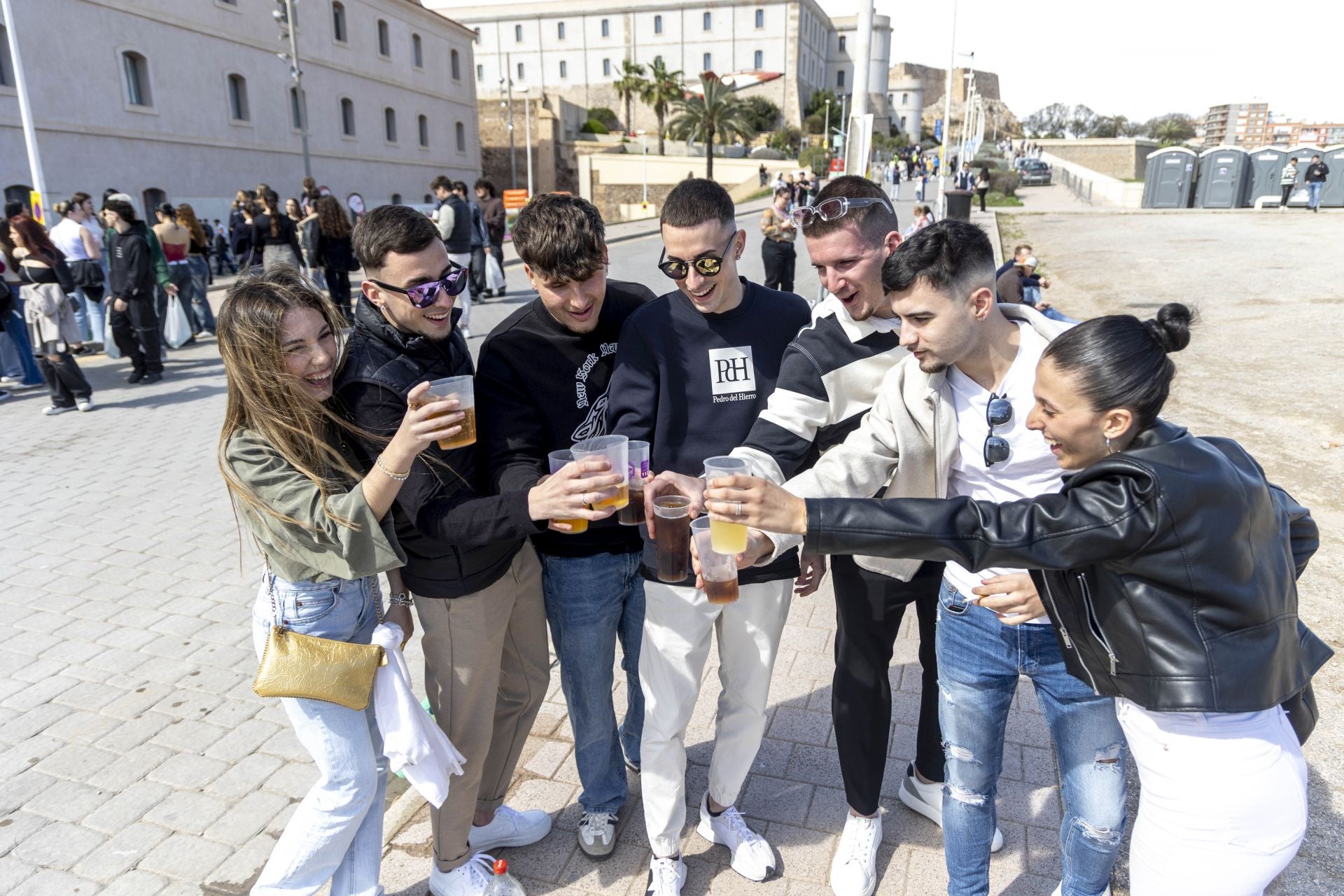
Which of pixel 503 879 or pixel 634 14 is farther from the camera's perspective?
pixel 634 14

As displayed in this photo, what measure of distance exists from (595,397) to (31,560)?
16.1ft

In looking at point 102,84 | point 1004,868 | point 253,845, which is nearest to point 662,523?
point 1004,868

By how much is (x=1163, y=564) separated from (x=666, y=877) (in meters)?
1.87

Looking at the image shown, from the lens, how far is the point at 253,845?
307cm

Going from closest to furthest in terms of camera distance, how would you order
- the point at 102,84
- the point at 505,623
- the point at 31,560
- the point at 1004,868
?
the point at 505,623 → the point at 1004,868 → the point at 31,560 → the point at 102,84

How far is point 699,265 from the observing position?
263 cm

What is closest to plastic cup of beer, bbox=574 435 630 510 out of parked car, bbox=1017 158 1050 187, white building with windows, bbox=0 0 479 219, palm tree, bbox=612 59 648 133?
white building with windows, bbox=0 0 479 219

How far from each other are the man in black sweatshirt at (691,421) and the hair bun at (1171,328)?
116 cm

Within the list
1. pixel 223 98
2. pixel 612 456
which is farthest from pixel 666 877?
pixel 223 98

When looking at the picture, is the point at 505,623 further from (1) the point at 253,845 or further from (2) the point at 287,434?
(1) the point at 253,845

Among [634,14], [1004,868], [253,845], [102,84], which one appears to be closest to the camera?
[1004,868]

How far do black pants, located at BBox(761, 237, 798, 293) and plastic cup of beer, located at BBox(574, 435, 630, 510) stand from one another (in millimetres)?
9158

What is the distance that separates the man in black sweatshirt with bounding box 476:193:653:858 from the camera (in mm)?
2555

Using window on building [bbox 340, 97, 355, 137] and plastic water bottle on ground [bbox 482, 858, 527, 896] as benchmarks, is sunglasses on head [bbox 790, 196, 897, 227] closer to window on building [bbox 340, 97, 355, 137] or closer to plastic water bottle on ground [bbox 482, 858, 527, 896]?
plastic water bottle on ground [bbox 482, 858, 527, 896]
